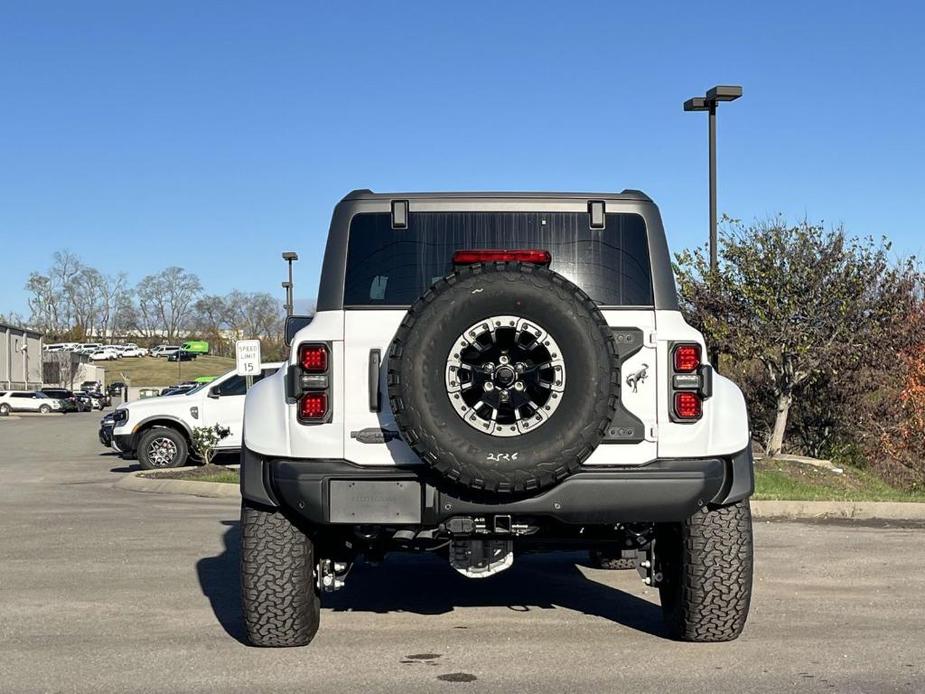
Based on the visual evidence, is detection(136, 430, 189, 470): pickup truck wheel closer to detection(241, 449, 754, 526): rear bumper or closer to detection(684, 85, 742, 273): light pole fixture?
detection(684, 85, 742, 273): light pole fixture

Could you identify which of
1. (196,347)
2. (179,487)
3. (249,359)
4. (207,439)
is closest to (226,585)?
(179,487)

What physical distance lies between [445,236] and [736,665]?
257cm

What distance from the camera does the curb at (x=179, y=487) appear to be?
16.2 metres

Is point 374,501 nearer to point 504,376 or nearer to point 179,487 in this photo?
point 504,376

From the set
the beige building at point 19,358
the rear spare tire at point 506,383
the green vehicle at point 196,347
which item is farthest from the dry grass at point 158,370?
the rear spare tire at point 506,383

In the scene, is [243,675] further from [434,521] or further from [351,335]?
[351,335]

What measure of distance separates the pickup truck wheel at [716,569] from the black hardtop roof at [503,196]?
65.5 inches

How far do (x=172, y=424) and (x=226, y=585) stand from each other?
12.9 meters

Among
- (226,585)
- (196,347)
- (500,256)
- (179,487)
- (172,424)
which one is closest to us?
(500,256)

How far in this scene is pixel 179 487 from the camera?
17.0m

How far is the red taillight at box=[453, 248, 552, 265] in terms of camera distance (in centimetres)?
594

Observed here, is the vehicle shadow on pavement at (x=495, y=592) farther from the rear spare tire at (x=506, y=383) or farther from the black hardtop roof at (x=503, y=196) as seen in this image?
the black hardtop roof at (x=503, y=196)

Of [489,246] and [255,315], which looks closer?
[489,246]

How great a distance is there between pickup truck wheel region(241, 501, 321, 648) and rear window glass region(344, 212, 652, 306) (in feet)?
3.91
